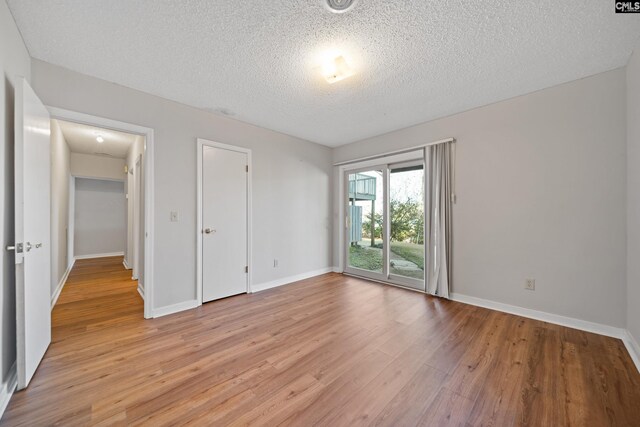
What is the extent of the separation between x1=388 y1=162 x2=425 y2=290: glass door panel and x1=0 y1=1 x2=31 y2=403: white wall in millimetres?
4183

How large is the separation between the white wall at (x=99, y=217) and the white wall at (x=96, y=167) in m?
0.95

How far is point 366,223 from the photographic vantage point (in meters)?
4.56

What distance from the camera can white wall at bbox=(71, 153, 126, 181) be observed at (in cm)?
573

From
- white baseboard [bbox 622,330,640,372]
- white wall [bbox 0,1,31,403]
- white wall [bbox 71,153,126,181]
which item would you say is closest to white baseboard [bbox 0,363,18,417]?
white wall [bbox 0,1,31,403]

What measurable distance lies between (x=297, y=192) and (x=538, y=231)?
3378mm

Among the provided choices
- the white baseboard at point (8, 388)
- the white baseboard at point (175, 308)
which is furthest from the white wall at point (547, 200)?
the white baseboard at point (8, 388)

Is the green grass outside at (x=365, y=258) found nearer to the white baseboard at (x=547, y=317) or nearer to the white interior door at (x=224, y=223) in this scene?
the white baseboard at (x=547, y=317)

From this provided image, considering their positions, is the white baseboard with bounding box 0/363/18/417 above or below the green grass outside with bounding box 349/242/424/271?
below

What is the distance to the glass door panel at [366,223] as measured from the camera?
4.30m

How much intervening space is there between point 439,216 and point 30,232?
415 centimetres

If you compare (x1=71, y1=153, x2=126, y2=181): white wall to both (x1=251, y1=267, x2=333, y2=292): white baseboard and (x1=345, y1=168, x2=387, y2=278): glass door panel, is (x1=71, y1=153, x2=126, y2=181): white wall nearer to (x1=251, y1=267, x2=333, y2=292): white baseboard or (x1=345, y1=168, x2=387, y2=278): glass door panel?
(x1=251, y1=267, x2=333, y2=292): white baseboard

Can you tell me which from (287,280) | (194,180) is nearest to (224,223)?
(194,180)

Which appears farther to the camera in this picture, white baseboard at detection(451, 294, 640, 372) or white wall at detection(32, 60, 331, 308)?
white wall at detection(32, 60, 331, 308)

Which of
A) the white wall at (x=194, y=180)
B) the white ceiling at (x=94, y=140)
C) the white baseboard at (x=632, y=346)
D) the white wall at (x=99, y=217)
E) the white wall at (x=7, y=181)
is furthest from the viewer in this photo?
the white wall at (x=99, y=217)
